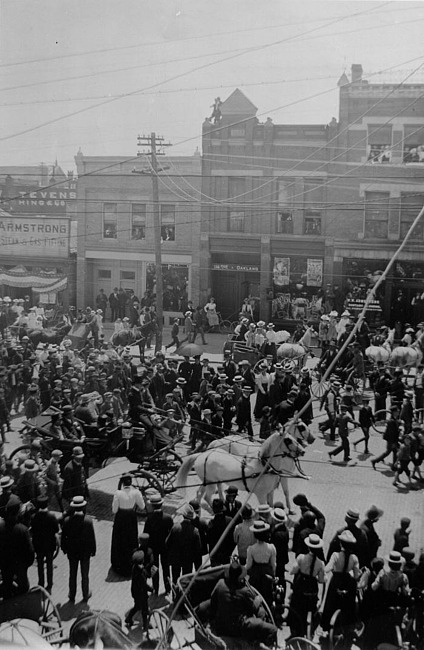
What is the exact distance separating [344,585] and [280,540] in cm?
113

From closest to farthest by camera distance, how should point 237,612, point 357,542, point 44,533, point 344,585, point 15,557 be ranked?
point 237,612
point 344,585
point 357,542
point 15,557
point 44,533

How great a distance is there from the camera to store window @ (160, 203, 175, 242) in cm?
2892

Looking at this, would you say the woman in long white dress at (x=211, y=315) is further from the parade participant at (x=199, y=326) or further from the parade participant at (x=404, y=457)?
the parade participant at (x=404, y=457)

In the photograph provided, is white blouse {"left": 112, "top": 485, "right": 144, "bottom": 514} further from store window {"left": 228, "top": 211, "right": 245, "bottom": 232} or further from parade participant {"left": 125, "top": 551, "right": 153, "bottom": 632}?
store window {"left": 228, "top": 211, "right": 245, "bottom": 232}

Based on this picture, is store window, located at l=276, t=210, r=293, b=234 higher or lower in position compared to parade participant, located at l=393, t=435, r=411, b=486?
higher

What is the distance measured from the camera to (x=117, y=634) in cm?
562

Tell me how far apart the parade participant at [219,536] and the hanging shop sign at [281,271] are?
20.6 m

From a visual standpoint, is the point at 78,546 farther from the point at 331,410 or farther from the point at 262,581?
the point at 331,410

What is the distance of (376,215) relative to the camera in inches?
1057

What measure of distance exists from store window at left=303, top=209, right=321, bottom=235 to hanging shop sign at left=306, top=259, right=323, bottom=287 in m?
1.33

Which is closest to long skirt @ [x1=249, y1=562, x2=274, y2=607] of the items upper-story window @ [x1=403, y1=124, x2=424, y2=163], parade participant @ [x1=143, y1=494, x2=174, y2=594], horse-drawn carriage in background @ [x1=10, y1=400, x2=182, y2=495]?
parade participant @ [x1=143, y1=494, x2=174, y2=594]

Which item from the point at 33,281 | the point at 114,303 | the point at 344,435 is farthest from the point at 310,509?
the point at 33,281

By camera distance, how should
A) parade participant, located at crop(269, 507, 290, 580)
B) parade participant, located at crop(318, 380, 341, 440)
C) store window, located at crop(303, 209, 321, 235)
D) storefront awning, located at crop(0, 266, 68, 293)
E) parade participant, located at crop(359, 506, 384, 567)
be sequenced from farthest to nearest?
storefront awning, located at crop(0, 266, 68, 293)
store window, located at crop(303, 209, 321, 235)
parade participant, located at crop(318, 380, 341, 440)
parade participant, located at crop(269, 507, 290, 580)
parade participant, located at crop(359, 506, 384, 567)

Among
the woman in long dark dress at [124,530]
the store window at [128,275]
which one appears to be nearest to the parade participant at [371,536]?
the woman in long dark dress at [124,530]
